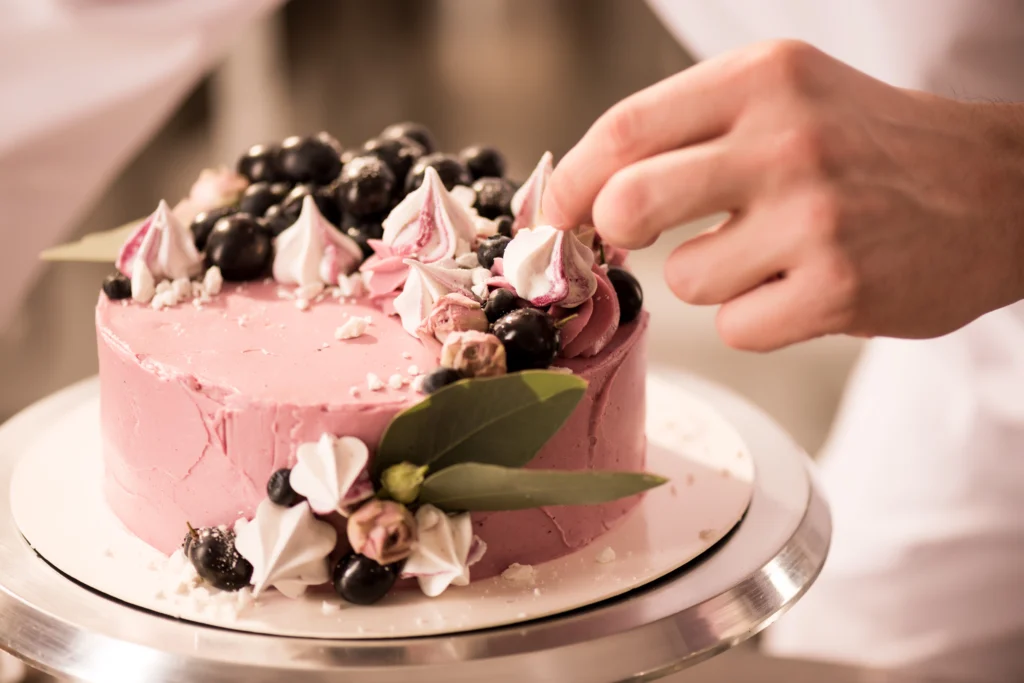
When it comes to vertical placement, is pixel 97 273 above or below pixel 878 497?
→ below

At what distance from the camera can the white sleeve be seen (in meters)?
2.04

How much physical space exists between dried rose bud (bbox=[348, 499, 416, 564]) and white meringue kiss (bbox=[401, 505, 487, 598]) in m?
0.02

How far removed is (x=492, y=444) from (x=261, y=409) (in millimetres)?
229

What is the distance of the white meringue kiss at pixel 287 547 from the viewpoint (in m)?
1.05

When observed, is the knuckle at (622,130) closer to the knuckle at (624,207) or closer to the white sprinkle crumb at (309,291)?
the knuckle at (624,207)

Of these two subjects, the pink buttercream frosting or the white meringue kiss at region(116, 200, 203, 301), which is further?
the white meringue kiss at region(116, 200, 203, 301)

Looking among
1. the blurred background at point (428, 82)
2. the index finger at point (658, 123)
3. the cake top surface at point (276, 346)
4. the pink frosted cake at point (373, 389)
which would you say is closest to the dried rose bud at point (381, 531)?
the pink frosted cake at point (373, 389)

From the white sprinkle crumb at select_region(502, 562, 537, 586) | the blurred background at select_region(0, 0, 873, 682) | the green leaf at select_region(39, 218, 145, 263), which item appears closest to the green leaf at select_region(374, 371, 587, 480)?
the white sprinkle crumb at select_region(502, 562, 537, 586)

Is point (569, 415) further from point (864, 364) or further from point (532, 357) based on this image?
point (864, 364)

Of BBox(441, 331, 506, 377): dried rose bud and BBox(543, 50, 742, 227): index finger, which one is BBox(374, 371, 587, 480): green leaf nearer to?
BBox(441, 331, 506, 377): dried rose bud

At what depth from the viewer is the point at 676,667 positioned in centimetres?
102

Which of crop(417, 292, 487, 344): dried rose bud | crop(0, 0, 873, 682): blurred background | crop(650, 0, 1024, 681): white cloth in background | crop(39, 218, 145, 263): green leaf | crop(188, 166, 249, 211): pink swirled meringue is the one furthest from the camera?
crop(0, 0, 873, 682): blurred background

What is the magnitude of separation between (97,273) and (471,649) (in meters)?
3.36

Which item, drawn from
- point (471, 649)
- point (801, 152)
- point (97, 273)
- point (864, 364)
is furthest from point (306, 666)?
point (97, 273)
